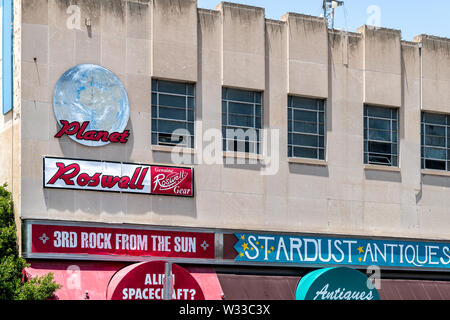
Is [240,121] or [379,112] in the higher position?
[379,112]

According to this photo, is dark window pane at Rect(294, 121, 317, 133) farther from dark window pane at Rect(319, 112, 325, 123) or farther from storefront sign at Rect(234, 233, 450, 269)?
storefront sign at Rect(234, 233, 450, 269)

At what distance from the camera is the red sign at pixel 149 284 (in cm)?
2533

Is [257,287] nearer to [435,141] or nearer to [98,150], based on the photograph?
[98,150]

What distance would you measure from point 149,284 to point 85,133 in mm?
4917

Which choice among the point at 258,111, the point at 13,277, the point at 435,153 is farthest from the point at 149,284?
the point at 435,153

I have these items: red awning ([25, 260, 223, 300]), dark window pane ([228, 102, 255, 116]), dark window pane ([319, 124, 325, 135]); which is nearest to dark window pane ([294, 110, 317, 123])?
dark window pane ([319, 124, 325, 135])

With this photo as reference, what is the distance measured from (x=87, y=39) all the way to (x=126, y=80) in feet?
5.63

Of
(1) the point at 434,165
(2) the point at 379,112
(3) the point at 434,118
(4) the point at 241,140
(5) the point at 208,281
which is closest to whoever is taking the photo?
(5) the point at 208,281

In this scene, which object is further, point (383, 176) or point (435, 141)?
point (435, 141)

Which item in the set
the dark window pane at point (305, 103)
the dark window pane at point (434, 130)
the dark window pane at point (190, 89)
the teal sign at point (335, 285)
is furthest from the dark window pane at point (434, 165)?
the dark window pane at point (190, 89)

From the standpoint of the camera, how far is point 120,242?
87.9 feet

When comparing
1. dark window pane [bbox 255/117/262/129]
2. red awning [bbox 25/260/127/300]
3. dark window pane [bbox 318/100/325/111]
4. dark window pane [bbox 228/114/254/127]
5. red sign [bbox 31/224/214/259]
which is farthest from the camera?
dark window pane [bbox 318/100/325/111]

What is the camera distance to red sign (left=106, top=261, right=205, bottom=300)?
2533cm

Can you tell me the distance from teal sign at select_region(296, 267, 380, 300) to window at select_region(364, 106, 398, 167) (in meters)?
4.71
